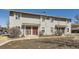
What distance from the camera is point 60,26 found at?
5.45 metres

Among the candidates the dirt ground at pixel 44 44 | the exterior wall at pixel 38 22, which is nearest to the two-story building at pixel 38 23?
the exterior wall at pixel 38 22

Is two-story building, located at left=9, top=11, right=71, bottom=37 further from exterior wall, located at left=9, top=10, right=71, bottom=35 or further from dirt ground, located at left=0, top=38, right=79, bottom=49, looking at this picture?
dirt ground, located at left=0, top=38, right=79, bottom=49

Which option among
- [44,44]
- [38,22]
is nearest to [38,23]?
[38,22]

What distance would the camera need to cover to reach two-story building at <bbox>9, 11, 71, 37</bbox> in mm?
5332

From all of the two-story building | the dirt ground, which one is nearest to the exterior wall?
the two-story building

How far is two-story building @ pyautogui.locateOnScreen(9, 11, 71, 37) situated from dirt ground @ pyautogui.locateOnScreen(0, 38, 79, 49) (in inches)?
5.9

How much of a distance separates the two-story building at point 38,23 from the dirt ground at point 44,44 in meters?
0.15

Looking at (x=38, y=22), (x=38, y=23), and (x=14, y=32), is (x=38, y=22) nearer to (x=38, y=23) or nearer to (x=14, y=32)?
(x=38, y=23)

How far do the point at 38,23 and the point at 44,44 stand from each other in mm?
453
